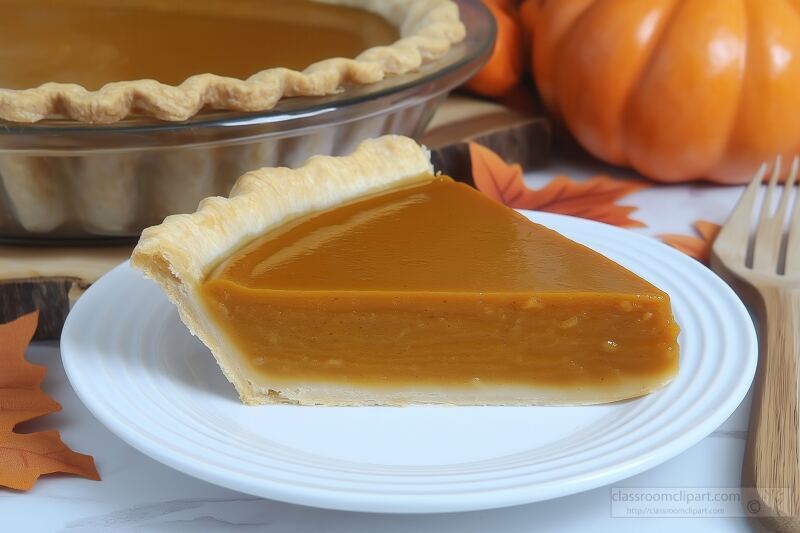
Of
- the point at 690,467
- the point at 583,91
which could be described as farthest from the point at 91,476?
the point at 583,91

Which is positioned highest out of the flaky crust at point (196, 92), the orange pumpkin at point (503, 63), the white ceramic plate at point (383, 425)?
the flaky crust at point (196, 92)

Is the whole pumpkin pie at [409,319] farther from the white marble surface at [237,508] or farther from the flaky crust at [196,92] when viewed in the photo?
the flaky crust at [196,92]

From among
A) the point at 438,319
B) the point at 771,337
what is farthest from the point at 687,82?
the point at 438,319

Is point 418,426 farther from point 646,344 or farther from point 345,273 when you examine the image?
point 646,344

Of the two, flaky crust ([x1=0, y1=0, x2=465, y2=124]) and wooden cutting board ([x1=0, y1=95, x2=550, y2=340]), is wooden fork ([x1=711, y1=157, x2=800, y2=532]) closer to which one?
wooden cutting board ([x1=0, y1=95, x2=550, y2=340])

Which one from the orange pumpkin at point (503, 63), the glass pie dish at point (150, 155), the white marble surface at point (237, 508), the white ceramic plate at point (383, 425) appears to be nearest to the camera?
the white ceramic plate at point (383, 425)

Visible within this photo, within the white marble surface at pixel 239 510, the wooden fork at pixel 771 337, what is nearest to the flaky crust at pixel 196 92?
the white marble surface at pixel 239 510

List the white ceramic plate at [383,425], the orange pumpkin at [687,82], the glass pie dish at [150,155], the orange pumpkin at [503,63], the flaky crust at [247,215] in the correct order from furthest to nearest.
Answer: the orange pumpkin at [503,63], the orange pumpkin at [687,82], the glass pie dish at [150,155], the flaky crust at [247,215], the white ceramic plate at [383,425]

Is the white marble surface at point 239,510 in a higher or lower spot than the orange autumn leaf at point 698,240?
higher
